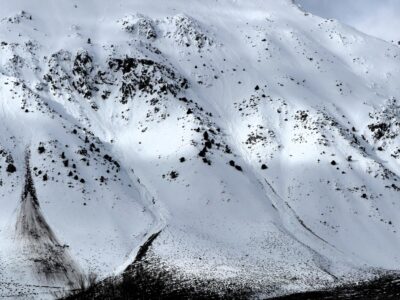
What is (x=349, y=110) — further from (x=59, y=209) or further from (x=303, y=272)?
(x=59, y=209)

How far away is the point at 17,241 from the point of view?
177 ft

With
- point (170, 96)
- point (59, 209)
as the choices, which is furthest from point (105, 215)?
point (170, 96)

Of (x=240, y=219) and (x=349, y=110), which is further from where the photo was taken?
(x=349, y=110)

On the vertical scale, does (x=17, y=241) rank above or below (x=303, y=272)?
above

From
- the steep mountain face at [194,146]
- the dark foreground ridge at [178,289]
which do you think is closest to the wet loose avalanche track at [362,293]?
the dark foreground ridge at [178,289]

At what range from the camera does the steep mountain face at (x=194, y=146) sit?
183ft

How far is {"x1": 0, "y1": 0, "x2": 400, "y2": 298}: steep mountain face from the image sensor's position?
55.8 meters

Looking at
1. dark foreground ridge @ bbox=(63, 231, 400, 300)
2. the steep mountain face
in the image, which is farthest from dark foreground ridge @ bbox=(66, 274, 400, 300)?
the steep mountain face

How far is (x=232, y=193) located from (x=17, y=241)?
2971 cm

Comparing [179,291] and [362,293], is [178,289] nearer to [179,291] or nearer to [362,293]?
[179,291]

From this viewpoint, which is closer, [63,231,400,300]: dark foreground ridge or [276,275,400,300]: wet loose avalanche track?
[276,275,400,300]: wet loose avalanche track

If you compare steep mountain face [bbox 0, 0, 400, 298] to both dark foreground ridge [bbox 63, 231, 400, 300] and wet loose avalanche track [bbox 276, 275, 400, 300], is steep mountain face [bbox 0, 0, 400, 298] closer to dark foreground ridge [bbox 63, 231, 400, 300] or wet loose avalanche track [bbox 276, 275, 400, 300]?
dark foreground ridge [bbox 63, 231, 400, 300]

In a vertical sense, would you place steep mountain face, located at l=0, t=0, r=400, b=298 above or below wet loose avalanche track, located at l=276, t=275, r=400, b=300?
above

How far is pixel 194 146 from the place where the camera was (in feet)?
256
